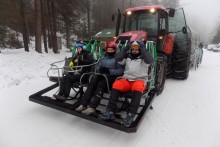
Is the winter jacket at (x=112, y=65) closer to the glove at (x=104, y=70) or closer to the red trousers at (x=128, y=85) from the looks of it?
the glove at (x=104, y=70)

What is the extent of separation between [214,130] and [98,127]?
205cm

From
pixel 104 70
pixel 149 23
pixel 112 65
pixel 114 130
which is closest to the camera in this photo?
pixel 114 130

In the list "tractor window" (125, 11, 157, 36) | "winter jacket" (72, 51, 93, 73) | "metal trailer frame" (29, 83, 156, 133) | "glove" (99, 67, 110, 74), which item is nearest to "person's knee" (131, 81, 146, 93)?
"metal trailer frame" (29, 83, 156, 133)

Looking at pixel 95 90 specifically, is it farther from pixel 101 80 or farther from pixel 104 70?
pixel 104 70

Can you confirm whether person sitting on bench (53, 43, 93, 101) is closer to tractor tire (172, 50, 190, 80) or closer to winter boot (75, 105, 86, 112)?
winter boot (75, 105, 86, 112)

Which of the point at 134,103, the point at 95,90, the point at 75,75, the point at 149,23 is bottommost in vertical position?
the point at 134,103

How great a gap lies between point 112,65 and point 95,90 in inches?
25.7

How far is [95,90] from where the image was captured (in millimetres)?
3756

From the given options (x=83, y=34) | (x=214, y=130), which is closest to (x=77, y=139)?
(x=214, y=130)

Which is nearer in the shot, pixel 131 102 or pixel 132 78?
pixel 131 102

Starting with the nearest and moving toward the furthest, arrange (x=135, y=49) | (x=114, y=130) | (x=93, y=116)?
1. (x=93, y=116)
2. (x=114, y=130)
3. (x=135, y=49)

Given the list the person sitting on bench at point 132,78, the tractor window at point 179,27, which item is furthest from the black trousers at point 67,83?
the tractor window at point 179,27

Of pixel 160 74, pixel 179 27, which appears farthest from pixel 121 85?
pixel 179 27

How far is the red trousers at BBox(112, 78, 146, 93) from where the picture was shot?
3302 mm
